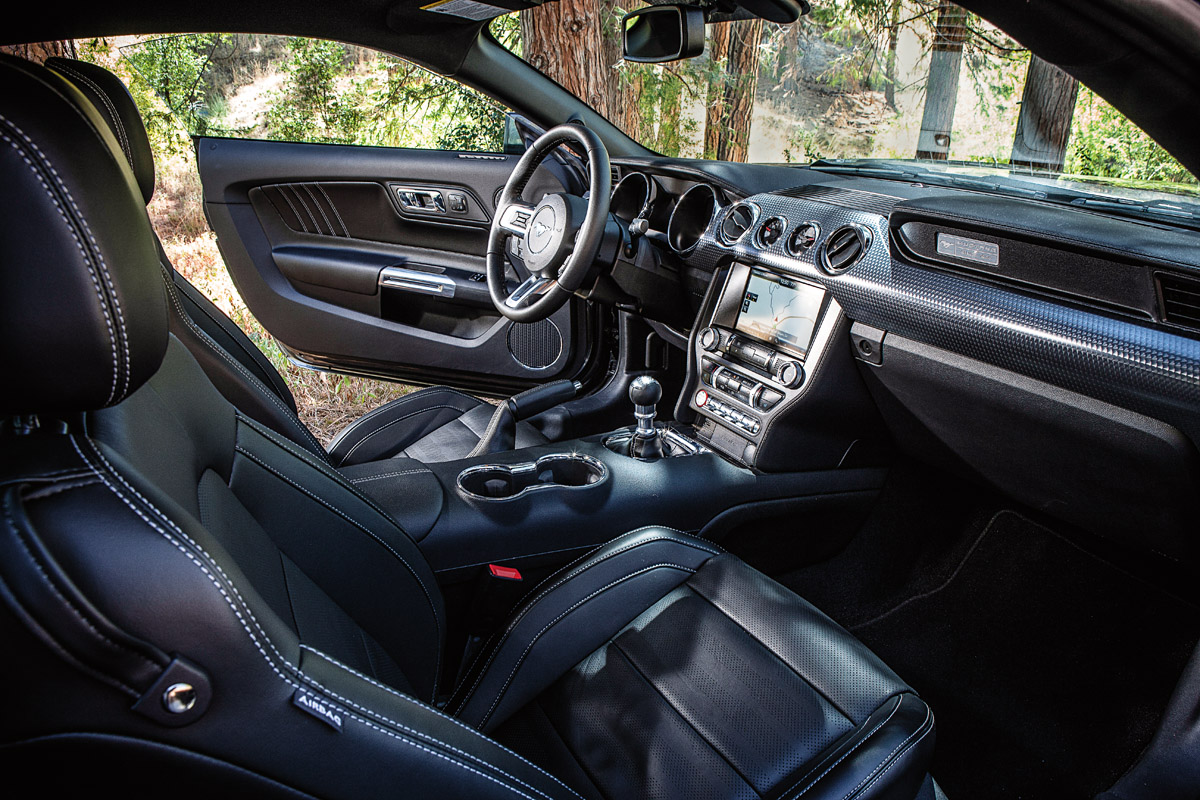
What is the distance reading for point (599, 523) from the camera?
1829 mm

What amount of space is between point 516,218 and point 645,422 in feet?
2.11

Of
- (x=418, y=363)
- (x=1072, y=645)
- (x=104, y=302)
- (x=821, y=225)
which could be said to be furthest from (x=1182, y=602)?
(x=418, y=363)

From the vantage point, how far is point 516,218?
2.20m

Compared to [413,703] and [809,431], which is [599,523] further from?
[413,703]

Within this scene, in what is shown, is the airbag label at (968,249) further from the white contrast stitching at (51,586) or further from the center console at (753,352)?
the white contrast stitching at (51,586)

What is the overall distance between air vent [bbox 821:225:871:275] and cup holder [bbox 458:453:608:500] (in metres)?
0.70

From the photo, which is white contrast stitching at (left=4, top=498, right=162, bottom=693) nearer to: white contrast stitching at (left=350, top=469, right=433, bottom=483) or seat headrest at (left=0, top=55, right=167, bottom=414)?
seat headrest at (left=0, top=55, right=167, bottom=414)

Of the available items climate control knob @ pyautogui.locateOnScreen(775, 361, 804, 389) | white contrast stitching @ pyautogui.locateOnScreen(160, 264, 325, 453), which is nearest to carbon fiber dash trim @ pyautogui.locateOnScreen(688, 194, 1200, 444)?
climate control knob @ pyautogui.locateOnScreen(775, 361, 804, 389)

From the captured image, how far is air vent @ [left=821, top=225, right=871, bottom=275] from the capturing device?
1.83m

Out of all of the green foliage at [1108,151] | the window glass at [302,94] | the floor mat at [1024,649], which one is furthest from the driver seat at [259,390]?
the window glass at [302,94]

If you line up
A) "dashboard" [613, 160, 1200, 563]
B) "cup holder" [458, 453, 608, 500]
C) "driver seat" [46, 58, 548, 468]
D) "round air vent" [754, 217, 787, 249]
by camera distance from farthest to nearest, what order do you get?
1. "round air vent" [754, 217, 787, 249]
2. "cup holder" [458, 453, 608, 500]
3. "dashboard" [613, 160, 1200, 563]
4. "driver seat" [46, 58, 548, 468]

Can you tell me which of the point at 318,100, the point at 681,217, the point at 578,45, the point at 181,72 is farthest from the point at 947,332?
the point at 181,72

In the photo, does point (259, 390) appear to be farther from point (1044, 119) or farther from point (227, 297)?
point (227, 297)

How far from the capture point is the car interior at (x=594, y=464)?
2.32ft
